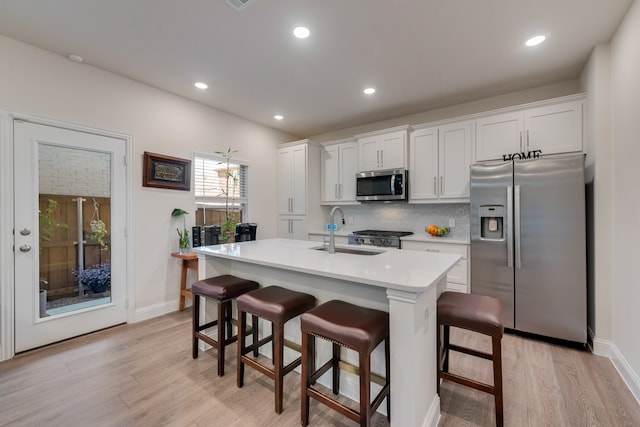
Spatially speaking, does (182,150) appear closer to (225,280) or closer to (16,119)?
(16,119)

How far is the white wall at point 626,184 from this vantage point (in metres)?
1.95

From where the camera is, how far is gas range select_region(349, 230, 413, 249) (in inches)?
149

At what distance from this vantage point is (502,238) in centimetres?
290

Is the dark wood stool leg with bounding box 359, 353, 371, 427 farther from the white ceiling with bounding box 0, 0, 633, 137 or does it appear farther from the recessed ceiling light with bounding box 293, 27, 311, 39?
the recessed ceiling light with bounding box 293, 27, 311, 39

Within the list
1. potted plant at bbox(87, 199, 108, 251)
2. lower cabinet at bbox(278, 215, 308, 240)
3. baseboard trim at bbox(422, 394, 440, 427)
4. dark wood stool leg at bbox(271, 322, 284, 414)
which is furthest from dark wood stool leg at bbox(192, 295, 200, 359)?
lower cabinet at bbox(278, 215, 308, 240)

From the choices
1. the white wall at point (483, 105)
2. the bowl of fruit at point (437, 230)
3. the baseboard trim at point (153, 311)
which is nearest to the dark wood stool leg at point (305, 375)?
the baseboard trim at point (153, 311)

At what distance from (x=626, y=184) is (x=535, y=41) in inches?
54.9

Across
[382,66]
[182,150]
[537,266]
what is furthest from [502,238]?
[182,150]

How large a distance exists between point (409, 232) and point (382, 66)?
7.66ft

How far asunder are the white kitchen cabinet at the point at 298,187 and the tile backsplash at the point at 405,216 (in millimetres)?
480

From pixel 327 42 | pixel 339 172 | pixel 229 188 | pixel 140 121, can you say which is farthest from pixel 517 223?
pixel 140 121

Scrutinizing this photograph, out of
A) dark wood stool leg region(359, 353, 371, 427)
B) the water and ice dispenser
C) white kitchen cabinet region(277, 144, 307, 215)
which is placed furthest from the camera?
white kitchen cabinet region(277, 144, 307, 215)

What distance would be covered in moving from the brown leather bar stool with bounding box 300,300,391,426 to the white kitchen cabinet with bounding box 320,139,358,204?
3027mm

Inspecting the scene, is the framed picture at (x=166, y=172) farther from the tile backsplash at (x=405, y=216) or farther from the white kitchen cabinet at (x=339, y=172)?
the tile backsplash at (x=405, y=216)
